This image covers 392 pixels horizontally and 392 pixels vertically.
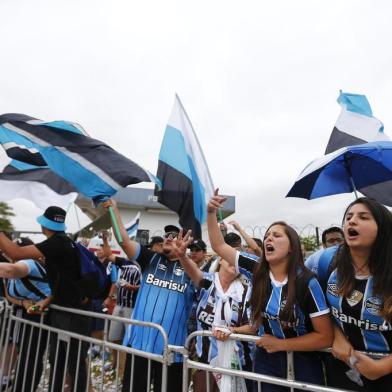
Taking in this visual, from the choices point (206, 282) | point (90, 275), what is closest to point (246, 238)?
point (206, 282)

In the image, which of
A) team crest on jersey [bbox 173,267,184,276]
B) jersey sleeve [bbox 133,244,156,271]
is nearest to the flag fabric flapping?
jersey sleeve [bbox 133,244,156,271]

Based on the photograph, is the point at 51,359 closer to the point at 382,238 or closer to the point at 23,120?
the point at 23,120

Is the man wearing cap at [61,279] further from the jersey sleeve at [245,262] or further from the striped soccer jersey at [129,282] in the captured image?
the striped soccer jersey at [129,282]

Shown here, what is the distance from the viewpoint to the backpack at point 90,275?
369 cm

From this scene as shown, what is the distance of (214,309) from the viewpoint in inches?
136

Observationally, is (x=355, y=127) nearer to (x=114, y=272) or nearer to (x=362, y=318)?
(x=362, y=318)

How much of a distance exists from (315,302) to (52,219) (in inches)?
103

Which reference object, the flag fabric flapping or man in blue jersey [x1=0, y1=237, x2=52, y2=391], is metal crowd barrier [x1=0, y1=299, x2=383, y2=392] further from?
the flag fabric flapping

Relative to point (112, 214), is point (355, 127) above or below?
above

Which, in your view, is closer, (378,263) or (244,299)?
(378,263)

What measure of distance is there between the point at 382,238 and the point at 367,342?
0.58 meters

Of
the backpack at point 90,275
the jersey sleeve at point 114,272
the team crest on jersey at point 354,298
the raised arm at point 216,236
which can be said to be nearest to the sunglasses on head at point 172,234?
the raised arm at point 216,236

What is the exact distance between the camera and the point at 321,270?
2406mm

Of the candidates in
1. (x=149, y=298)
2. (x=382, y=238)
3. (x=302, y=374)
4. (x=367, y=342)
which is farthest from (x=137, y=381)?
(x=382, y=238)
